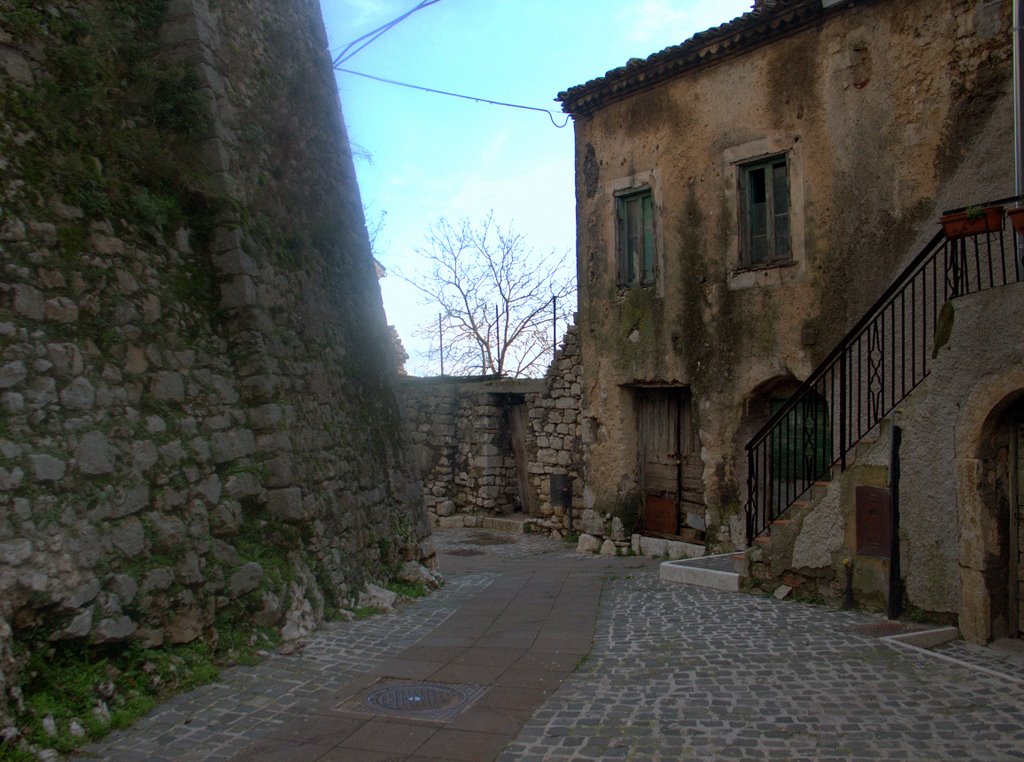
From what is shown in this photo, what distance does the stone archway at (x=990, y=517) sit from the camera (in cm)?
591

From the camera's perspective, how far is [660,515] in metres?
12.2

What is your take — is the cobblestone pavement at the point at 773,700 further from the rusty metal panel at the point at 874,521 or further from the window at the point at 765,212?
the window at the point at 765,212

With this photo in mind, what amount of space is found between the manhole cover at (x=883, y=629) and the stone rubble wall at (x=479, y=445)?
26.9 feet

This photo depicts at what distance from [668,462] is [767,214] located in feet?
12.3

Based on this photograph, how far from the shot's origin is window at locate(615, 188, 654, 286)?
11898 mm

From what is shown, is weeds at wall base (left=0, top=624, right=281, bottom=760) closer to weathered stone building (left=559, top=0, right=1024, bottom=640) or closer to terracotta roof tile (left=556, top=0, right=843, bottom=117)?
weathered stone building (left=559, top=0, right=1024, bottom=640)

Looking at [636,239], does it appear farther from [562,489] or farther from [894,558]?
[894,558]

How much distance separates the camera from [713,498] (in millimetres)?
11023

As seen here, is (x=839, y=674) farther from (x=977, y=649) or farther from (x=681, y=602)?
(x=681, y=602)

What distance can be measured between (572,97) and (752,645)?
8.85 m

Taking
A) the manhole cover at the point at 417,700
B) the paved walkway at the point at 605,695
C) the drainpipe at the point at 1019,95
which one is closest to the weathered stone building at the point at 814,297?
the drainpipe at the point at 1019,95

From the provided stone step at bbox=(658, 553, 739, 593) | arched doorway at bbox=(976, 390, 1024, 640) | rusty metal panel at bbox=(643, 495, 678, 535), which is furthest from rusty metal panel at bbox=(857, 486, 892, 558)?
rusty metal panel at bbox=(643, 495, 678, 535)

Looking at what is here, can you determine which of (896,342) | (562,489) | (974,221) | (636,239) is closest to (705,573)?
(896,342)

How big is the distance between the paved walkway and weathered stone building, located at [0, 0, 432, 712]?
697mm
